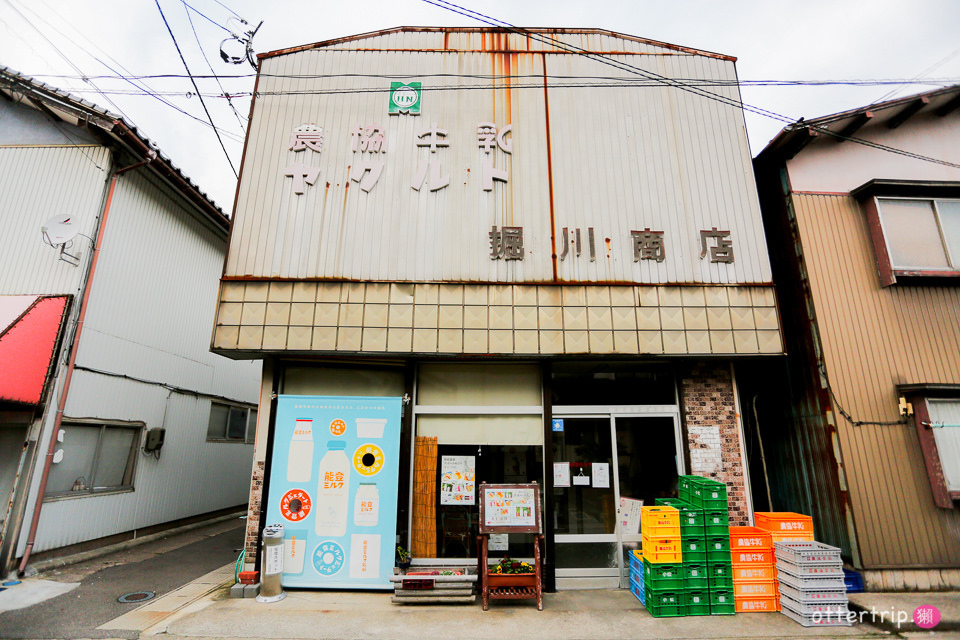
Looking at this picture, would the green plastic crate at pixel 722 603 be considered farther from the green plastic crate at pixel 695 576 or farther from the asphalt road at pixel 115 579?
the asphalt road at pixel 115 579

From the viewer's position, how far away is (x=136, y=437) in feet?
33.0

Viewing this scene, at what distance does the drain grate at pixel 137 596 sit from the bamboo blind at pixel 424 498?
12.7 feet

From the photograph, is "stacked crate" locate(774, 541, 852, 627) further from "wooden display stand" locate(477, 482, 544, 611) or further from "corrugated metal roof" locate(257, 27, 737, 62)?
"corrugated metal roof" locate(257, 27, 737, 62)

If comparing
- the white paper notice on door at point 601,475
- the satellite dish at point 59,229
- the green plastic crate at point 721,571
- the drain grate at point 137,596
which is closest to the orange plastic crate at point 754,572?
the green plastic crate at point 721,571

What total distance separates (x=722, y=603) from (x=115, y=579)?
931cm

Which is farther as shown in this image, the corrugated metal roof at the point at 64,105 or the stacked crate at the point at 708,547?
the corrugated metal roof at the point at 64,105

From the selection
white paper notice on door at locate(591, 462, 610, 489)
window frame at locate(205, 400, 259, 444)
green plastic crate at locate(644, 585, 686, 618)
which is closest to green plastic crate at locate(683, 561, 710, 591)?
green plastic crate at locate(644, 585, 686, 618)

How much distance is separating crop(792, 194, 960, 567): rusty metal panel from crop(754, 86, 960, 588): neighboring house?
0.06 ft

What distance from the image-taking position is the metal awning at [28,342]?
754 centimetres

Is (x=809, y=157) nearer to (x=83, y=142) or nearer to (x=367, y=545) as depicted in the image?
(x=367, y=545)

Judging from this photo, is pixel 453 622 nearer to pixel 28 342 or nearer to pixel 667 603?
pixel 667 603

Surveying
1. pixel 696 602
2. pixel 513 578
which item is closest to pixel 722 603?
pixel 696 602

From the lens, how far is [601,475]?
7.63 metres

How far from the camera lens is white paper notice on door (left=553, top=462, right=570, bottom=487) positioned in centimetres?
752
